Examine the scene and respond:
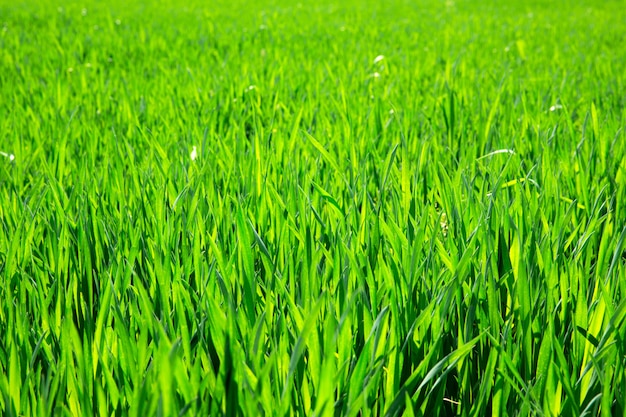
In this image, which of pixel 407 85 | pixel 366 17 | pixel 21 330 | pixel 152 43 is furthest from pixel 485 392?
pixel 366 17

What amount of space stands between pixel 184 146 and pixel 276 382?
1.24m

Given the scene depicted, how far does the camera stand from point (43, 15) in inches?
277

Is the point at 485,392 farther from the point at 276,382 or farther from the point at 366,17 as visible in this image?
the point at 366,17

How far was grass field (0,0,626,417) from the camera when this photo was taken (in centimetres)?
72

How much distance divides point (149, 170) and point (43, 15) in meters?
6.66

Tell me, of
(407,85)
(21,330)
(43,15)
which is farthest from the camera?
(43,15)

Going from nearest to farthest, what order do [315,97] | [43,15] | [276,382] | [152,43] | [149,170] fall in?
[276,382] → [149,170] → [315,97] → [152,43] → [43,15]

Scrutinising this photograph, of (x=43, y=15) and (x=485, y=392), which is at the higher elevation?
(x=43, y=15)

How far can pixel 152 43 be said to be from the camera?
15.4 ft

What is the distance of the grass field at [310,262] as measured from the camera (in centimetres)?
72

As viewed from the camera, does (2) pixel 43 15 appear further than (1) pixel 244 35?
Yes

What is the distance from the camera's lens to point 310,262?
3.26 feet

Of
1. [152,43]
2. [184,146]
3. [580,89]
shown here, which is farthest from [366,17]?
[184,146]

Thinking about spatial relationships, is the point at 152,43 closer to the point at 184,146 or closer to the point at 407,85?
the point at 407,85
